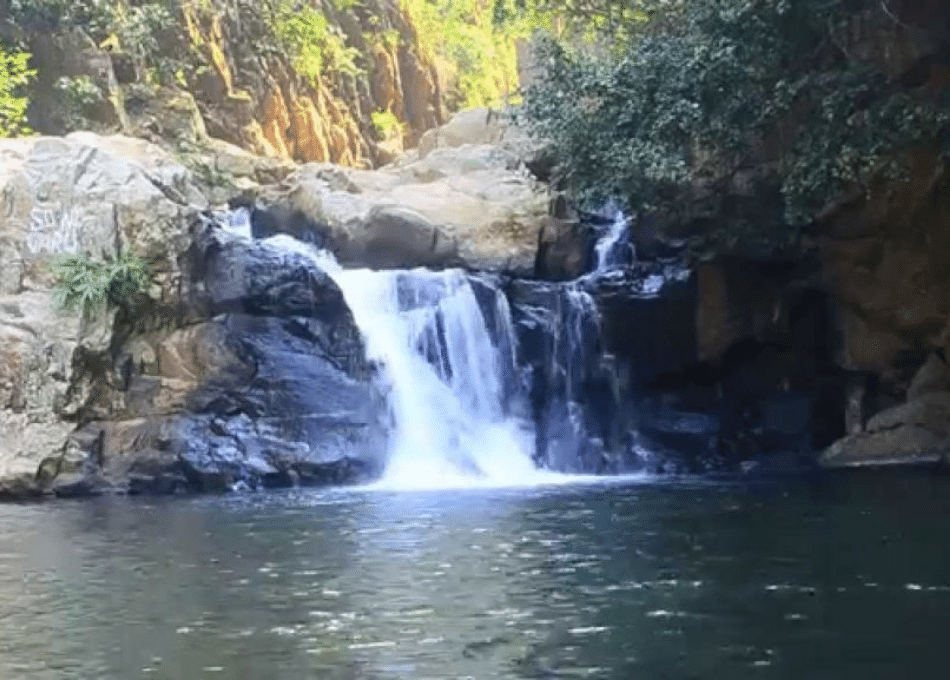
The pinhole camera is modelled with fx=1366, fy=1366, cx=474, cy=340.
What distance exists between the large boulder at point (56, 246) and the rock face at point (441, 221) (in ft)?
9.45

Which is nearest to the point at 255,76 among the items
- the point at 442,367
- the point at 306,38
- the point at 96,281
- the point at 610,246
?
the point at 306,38

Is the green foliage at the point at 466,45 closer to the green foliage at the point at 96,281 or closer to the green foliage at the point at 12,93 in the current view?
the green foliage at the point at 12,93

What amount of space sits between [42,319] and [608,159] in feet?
29.7

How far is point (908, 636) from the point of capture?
798 cm

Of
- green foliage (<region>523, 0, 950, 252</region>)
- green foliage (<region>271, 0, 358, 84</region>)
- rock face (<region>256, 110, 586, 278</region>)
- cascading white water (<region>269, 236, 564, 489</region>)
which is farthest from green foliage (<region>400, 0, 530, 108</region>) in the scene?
cascading white water (<region>269, 236, 564, 489</region>)

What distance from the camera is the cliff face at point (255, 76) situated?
1214 inches

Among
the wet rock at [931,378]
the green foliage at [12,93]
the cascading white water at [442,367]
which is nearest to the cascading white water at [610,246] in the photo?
the cascading white water at [442,367]

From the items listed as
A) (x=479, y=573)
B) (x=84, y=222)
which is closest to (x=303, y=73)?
(x=84, y=222)

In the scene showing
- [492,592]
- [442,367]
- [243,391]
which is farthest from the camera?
[442,367]

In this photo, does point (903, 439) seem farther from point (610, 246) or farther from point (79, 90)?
point (79, 90)

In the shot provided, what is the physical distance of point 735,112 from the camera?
20016 millimetres

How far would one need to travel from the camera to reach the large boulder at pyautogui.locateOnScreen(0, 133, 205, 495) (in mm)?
20297

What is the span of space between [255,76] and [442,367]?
15035 millimetres

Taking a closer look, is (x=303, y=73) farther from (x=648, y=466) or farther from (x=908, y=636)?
(x=908, y=636)
